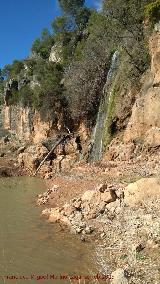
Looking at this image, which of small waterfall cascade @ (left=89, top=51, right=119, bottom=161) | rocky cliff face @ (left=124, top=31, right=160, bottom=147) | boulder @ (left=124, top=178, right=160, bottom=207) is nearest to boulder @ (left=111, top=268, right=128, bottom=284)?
boulder @ (left=124, top=178, right=160, bottom=207)

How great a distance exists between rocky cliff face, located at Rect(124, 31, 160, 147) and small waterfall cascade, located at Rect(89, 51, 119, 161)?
3868 mm

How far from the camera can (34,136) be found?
39344 mm

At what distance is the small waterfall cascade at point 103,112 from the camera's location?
2570 centimetres

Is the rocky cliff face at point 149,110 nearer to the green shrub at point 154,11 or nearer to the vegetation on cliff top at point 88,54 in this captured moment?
the green shrub at point 154,11

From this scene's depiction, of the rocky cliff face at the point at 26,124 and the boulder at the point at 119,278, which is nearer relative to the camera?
the boulder at the point at 119,278

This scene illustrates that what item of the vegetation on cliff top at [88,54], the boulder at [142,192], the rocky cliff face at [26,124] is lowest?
the boulder at [142,192]

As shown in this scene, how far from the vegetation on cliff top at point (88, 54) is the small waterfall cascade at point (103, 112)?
1.17 m

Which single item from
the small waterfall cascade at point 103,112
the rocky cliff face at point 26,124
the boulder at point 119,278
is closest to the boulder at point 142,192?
the boulder at point 119,278

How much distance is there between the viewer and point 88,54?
98.0 ft

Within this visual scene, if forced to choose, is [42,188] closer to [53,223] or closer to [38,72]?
[53,223]

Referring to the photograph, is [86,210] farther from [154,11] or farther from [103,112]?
[103,112]

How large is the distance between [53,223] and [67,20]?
3452 centimetres

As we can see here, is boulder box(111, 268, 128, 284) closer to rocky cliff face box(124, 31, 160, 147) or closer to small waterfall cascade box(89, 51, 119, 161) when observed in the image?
rocky cliff face box(124, 31, 160, 147)

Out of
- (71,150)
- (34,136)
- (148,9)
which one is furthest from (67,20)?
(148,9)
